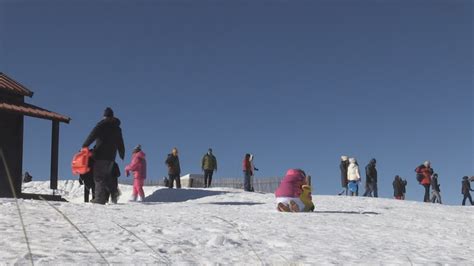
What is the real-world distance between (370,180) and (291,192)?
1185 centimetres

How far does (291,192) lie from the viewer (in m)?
9.64

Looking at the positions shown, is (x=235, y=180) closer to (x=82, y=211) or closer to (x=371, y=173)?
(x=371, y=173)

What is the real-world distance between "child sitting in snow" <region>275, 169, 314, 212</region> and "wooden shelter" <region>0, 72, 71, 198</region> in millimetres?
8186

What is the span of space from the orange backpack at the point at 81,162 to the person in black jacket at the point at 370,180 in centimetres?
1264

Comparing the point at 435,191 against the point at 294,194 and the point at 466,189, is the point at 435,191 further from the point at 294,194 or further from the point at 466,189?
the point at 294,194

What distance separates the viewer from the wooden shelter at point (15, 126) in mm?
15094

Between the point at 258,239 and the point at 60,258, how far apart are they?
2173 millimetres

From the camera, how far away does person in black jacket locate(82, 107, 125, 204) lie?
10406mm

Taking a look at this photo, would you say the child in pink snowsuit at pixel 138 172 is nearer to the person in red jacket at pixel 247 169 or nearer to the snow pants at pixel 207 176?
the person in red jacket at pixel 247 169

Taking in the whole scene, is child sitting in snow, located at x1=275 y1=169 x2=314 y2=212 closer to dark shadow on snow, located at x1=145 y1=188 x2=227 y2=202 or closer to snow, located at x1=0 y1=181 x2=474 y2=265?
snow, located at x1=0 y1=181 x2=474 y2=265

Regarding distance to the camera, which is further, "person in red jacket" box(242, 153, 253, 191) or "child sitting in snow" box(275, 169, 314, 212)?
"person in red jacket" box(242, 153, 253, 191)

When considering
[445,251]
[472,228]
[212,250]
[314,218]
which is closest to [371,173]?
[472,228]

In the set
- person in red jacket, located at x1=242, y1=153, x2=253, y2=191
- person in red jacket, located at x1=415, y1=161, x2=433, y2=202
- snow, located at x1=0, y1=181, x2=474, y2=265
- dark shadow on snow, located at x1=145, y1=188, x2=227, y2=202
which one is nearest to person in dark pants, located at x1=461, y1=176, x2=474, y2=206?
person in red jacket, located at x1=415, y1=161, x2=433, y2=202

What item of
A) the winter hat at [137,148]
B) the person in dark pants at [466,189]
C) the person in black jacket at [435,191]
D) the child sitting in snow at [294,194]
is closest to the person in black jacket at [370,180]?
the person in black jacket at [435,191]
